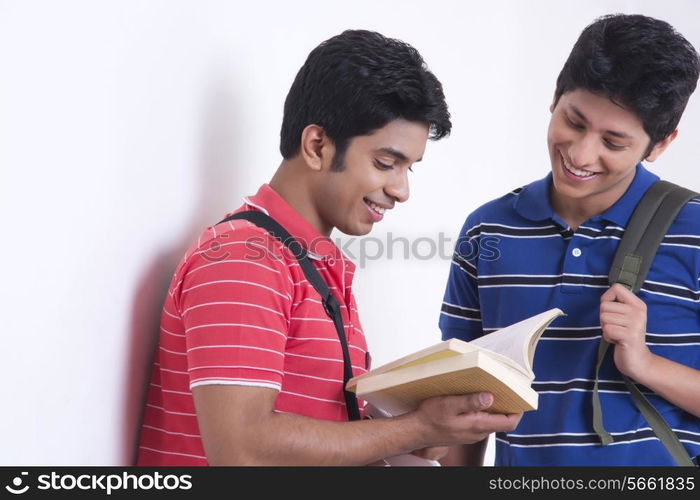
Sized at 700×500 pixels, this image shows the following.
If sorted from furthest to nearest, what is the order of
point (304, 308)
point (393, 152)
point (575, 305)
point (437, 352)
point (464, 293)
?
1. point (464, 293)
2. point (575, 305)
3. point (393, 152)
4. point (304, 308)
5. point (437, 352)

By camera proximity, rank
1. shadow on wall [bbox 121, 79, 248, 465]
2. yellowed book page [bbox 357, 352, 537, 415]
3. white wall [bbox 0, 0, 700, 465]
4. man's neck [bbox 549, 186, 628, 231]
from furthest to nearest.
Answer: man's neck [bbox 549, 186, 628, 231] → shadow on wall [bbox 121, 79, 248, 465] → yellowed book page [bbox 357, 352, 537, 415] → white wall [bbox 0, 0, 700, 465]

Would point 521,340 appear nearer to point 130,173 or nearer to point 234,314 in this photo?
point 234,314

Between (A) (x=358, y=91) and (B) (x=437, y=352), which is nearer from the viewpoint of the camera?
(B) (x=437, y=352)

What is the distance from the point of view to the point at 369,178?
1404 millimetres

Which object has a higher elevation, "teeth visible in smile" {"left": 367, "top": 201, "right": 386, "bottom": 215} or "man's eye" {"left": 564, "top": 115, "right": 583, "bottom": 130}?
"man's eye" {"left": 564, "top": 115, "right": 583, "bottom": 130}

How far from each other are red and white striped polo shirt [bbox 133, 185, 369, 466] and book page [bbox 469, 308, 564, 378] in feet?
0.85

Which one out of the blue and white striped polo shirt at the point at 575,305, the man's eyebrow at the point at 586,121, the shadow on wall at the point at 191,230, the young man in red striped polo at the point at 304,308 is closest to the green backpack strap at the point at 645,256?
the blue and white striped polo shirt at the point at 575,305

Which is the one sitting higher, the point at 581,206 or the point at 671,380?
the point at 581,206

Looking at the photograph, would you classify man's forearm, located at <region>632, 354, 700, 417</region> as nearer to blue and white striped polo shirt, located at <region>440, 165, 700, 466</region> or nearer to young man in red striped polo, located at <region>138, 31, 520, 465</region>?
blue and white striped polo shirt, located at <region>440, 165, 700, 466</region>

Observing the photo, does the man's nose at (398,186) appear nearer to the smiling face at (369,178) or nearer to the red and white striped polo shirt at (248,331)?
the smiling face at (369,178)

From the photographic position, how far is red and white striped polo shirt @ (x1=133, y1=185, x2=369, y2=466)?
1.18 m

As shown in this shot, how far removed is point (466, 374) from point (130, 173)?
573 millimetres

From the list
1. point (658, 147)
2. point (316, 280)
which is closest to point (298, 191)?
point (316, 280)

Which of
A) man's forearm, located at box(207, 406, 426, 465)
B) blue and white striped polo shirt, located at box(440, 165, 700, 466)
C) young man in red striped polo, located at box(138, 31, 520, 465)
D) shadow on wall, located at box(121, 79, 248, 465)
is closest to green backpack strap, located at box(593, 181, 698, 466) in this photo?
blue and white striped polo shirt, located at box(440, 165, 700, 466)
